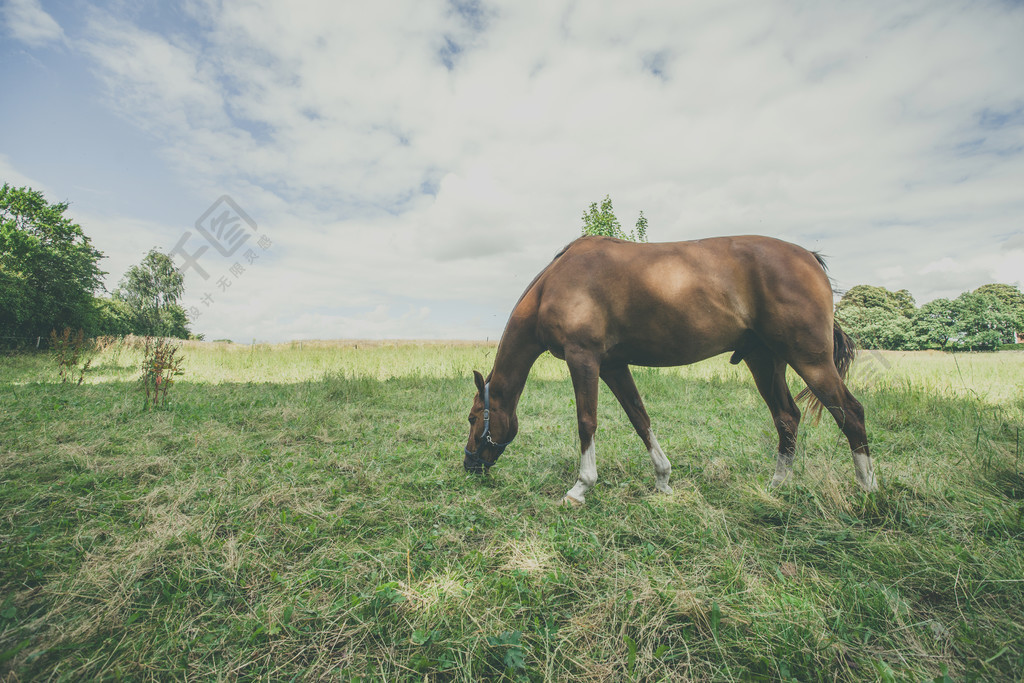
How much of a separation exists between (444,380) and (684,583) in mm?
7411

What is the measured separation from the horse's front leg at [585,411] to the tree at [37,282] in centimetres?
2007

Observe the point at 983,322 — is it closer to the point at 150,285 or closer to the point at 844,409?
the point at 844,409

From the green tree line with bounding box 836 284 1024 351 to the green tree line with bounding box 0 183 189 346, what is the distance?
113ft

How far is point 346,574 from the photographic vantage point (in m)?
2.13

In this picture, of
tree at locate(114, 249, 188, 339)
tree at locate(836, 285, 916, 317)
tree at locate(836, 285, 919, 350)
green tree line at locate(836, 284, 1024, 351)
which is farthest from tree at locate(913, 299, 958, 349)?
tree at locate(114, 249, 188, 339)

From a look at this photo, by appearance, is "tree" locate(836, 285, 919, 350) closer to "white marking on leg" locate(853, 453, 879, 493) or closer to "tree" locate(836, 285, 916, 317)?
"tree" locate(836, 285, 916, 317)

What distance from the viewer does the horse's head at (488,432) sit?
3674mm

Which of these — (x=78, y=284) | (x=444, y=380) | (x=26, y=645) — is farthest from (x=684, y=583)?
(x=78, y=284)

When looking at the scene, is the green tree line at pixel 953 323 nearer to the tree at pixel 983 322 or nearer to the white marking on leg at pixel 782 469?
the tree at pixel 983 322

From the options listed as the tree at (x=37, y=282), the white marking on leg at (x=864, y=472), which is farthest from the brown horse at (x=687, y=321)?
the tree at (x=37, y=282)

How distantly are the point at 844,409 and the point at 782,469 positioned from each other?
0.76 metres

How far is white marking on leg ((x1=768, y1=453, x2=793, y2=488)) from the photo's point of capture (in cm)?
316

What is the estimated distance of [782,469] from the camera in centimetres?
329

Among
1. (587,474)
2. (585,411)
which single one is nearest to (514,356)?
(585,411)
